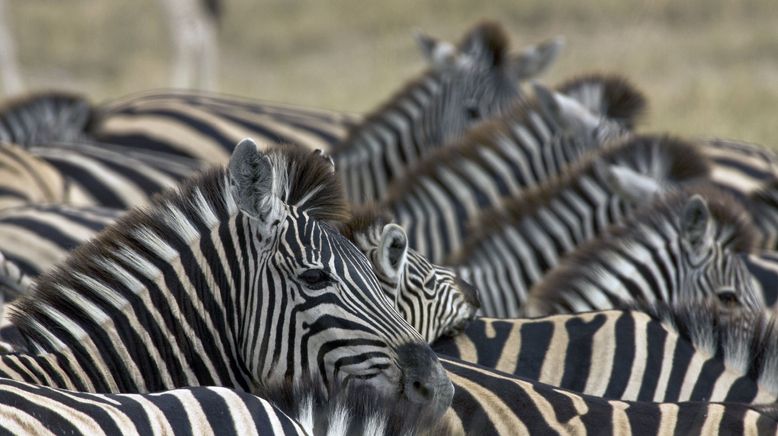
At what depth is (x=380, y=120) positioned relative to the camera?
26.1ft

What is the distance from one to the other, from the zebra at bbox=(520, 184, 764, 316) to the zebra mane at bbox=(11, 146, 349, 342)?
148cm

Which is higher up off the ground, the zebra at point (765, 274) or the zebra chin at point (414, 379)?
the zebra at point (765, 274)

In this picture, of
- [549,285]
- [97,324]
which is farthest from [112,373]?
[549,285]

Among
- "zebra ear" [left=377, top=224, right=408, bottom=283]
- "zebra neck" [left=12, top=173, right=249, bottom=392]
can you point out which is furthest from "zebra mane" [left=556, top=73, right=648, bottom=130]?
"zebra neck" [left=12, top=173, right=249, bottom=392]

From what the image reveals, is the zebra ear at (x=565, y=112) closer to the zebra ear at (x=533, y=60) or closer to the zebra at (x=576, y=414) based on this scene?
the zebra ear at (x=533, y=60)

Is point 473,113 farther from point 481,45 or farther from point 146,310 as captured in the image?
point 146,310

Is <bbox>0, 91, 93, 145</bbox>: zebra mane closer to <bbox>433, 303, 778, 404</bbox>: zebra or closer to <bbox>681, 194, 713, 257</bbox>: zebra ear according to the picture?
<bbox>681, 194, 713, 257</bbox>: zebra ear

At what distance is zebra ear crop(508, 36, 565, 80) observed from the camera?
877 centimetres

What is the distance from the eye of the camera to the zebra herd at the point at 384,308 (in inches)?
106

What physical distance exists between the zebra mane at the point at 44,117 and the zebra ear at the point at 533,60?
337cm

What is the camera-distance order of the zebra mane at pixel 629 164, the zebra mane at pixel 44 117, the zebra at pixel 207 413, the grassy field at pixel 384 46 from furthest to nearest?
the grassy field at pixel 384 46 → the zebra mane at pixel 44 117 → the zebra mane at pixel 629 164 → the zebra at pixel 207 413

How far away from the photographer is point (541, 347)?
147 inches

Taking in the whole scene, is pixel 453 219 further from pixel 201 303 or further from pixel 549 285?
pixel 201 303

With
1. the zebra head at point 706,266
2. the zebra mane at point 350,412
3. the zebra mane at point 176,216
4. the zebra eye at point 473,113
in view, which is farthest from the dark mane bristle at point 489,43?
the zebra mane at point 350,412
